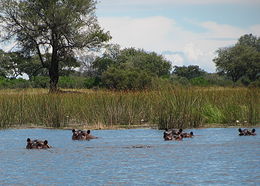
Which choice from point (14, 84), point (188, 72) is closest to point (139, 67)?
point (14, 84)

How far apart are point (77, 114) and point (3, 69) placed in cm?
6655

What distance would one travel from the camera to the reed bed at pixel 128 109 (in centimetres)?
3097

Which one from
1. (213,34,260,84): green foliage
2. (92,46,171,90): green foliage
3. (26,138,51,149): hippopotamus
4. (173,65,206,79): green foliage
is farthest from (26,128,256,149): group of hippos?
(173,65,206,79): green foliage

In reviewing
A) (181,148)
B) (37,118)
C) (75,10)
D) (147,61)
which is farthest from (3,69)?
(181,148)

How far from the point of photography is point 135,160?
21.0 metres

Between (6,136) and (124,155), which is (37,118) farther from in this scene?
(124,155)

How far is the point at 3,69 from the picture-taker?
97875 millimetres

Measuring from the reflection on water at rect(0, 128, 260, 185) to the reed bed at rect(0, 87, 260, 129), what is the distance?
2362 millimetres

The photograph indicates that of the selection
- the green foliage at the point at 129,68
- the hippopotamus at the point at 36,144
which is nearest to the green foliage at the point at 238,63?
the green foliage at the point at 129,68

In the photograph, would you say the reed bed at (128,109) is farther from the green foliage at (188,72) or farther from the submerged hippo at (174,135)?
the green foliage at (188,72)

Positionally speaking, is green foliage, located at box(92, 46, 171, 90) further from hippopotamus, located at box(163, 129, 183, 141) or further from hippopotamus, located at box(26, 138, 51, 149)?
hippopotamus, located at box(26, 138, 51, 149)

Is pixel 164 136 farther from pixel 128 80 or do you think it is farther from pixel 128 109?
pixel 128 80

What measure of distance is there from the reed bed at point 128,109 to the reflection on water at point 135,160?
7.75 ft

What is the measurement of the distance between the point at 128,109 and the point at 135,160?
37.2 ft
